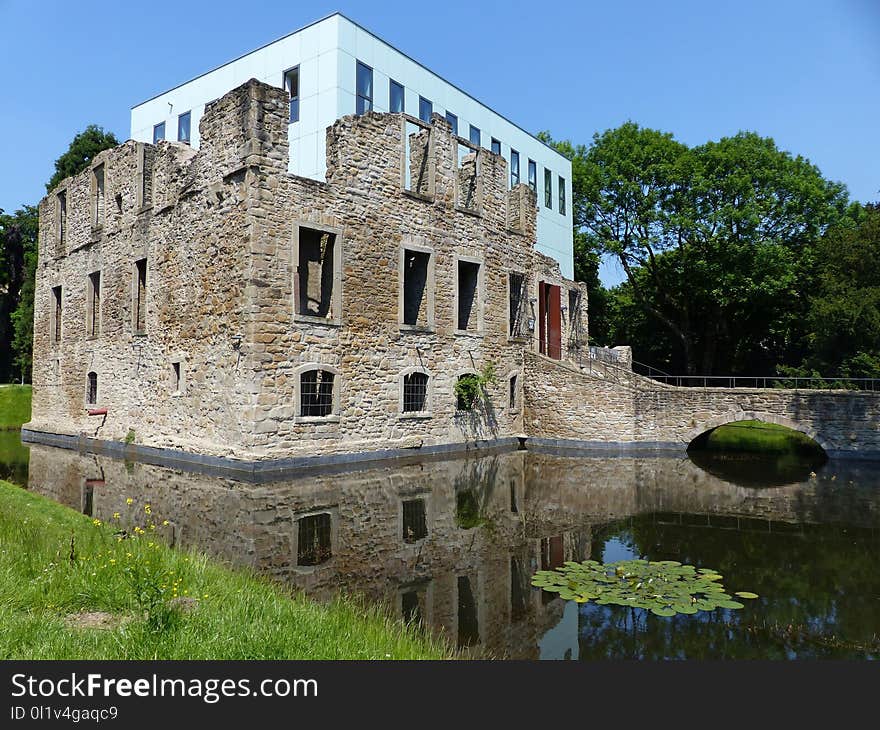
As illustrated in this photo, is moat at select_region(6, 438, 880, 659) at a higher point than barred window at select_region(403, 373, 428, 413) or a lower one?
lower

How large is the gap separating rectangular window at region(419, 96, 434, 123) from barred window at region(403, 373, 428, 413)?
1073 cm

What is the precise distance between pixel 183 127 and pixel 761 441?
24.5 m

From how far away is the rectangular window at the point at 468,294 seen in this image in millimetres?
20359

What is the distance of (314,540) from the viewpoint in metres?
8.86

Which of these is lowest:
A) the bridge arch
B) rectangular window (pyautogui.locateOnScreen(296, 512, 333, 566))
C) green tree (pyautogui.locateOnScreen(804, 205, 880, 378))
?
rectangular window (pyautogui.locateOnScreen(296, 512, 333, 566))

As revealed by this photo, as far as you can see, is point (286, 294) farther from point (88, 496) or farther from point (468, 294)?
point (468, 294)

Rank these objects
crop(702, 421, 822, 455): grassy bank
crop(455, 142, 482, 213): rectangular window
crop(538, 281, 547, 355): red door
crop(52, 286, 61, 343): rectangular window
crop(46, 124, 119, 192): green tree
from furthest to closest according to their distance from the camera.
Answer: crop(46, 124, 119, 192): green tree → crop(538, 281, 547, 355): red door → crop(52, 286, 61, 343): rectangular window → crop(702, 421, 822, 455): grassy bank → crop(455, 142, 482, 213): rectangular window

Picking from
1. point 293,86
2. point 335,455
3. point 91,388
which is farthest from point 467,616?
point 293,86

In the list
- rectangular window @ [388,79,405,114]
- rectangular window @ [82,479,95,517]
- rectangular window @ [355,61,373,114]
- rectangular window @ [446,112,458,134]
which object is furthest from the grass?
rectangular window @ [446,112,458,134]

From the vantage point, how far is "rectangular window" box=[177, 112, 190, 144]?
83.3 feet

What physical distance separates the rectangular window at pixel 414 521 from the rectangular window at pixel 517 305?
1170 centimetres

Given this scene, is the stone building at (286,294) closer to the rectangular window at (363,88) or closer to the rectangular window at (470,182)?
the rectangular window at (470,182)

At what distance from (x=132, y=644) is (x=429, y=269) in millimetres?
15272

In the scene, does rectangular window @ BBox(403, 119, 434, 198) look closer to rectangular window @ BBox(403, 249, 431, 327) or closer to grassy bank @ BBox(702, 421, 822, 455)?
rectangular window @ BBox(403, 249, 431, 327)
